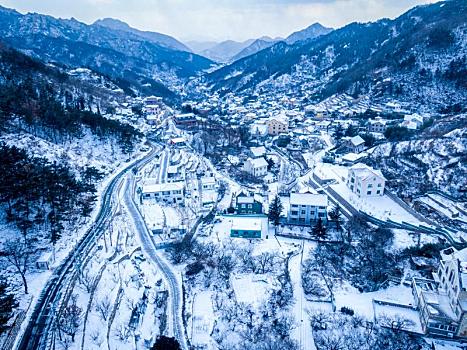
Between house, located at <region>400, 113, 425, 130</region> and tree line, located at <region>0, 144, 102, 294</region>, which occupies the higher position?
house, located at <region>400, 113, 425, 130</region>

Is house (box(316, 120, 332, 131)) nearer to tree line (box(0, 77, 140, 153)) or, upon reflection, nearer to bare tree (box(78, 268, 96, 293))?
tree line (box(0, 77, 140, 153))

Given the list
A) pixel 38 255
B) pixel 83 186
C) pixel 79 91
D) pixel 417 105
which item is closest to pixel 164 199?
pixel 83 186

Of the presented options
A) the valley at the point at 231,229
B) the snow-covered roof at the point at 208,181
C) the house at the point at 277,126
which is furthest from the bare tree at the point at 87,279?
the house at the point at 277,126

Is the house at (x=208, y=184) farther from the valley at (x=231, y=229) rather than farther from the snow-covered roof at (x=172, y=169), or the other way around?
the snow-covered roof at (x=172, y=169)

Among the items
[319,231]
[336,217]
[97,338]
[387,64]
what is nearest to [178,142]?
[336,217]

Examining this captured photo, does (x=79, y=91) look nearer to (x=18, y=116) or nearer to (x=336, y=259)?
(x=18, y=116)

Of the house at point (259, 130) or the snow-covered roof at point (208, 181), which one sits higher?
the house at point (259, 130)

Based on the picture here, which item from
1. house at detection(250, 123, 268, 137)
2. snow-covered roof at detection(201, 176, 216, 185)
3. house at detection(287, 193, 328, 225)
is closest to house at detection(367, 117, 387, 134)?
house at detection(250, 123, 268, 137)
